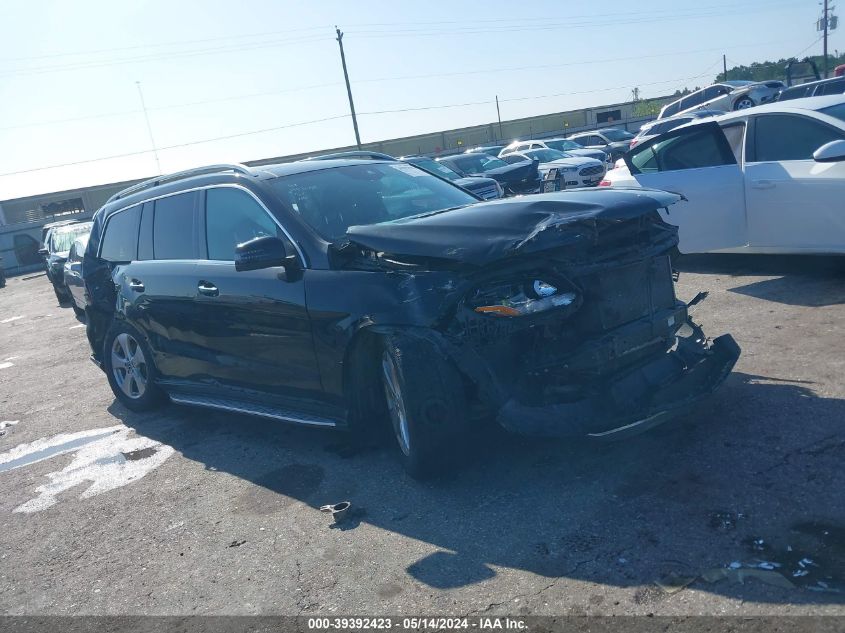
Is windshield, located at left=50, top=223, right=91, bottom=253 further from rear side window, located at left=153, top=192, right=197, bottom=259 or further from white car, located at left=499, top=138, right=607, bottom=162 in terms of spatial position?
white car, located at left=499, top=138, right=607, bottom=162

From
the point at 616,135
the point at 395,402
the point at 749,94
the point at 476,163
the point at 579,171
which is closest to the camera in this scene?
the point at 395,402

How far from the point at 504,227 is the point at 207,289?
2502 millimetres

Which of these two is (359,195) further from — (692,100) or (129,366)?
(692,100)

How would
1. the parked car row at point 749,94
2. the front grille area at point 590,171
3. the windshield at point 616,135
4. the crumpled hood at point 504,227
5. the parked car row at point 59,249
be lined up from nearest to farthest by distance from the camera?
the crumpled hood at point 504,227 < the parked car row at point 749,94 < the parked car row at point 59,249 < the front grille area at point 590,171 < the windshield at point 616,135

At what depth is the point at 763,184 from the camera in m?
7.39

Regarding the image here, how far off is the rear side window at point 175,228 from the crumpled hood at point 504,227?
79.3 inches

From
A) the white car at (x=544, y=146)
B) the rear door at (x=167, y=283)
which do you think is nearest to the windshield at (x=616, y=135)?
the white car at (x=544, y=146)

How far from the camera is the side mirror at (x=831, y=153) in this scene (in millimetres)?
6562

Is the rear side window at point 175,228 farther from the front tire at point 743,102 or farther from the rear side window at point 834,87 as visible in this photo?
the front tire at point 743,102

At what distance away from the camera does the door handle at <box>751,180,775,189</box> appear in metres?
7.32

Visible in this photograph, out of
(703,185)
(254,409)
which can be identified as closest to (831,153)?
(703,185)

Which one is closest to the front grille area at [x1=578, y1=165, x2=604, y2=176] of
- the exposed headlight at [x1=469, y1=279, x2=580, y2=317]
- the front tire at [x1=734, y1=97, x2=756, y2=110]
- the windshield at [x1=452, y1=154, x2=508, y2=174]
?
the windshield at [x1=452, y1=154, x2=508, y2=174]

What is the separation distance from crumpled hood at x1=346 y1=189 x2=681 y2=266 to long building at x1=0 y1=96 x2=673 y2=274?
29.4 m

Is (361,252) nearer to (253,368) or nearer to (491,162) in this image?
(253,368)
